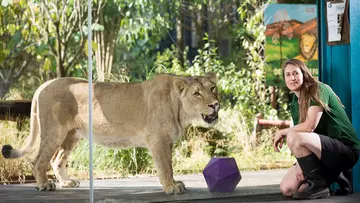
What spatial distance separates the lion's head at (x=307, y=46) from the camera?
1048 cm

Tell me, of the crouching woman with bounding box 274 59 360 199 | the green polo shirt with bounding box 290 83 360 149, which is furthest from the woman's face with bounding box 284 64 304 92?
the green polo shirt with bounding box 290 83 360 149

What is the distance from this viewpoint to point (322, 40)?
6.44 metres

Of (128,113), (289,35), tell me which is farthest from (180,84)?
(289,35)

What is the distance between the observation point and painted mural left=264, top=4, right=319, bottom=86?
10422mm

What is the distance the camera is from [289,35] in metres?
10.5

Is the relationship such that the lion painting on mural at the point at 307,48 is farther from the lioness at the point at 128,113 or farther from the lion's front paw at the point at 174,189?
the lion's front paw at the point at 174,189

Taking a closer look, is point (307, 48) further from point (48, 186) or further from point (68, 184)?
point (48, 186)

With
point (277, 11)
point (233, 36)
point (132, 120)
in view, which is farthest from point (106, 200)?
point (233, 36)

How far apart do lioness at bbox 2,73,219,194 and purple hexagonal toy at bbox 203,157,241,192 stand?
27 centimetres

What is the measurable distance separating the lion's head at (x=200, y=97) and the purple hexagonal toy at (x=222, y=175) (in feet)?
1.16

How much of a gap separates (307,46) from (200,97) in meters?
4.57

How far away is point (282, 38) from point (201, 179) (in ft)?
11.4

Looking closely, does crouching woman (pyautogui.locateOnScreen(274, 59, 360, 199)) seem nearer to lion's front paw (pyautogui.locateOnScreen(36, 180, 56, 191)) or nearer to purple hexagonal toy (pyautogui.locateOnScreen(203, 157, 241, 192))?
purple hexagonal toy (pyautogui.locateOnScreen(203, 157, 241, 192))

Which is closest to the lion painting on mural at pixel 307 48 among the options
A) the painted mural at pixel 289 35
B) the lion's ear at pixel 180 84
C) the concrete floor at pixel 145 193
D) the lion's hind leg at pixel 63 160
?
the painted mural at pixel 289 35
